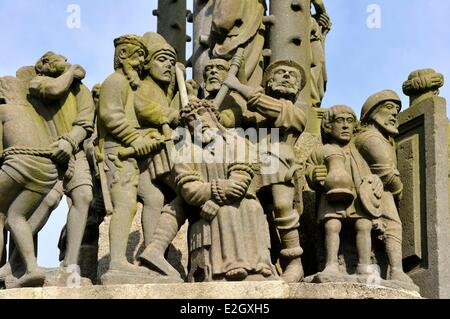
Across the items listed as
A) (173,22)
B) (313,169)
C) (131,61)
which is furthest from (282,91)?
(173,22)

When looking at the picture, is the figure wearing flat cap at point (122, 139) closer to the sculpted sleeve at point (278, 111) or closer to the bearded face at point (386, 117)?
the sculpted sleeve at point (278, 111)

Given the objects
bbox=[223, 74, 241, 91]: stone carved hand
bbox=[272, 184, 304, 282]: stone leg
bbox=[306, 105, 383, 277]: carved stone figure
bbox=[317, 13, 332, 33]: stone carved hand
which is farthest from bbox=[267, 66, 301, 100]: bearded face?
bbox=[317, 13, 332, 33]: stone carved hand

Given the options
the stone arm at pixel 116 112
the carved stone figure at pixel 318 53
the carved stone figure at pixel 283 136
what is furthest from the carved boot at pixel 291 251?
the carved stone figure at pixel 318 53

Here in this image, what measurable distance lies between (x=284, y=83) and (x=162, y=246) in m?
2.28

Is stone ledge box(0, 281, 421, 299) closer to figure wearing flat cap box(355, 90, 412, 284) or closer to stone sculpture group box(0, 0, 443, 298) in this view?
stone sculpture group box(0, 0, 443, 298)

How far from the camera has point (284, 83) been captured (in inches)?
687

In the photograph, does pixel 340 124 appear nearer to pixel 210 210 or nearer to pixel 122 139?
pixel 210 210

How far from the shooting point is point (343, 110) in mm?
17375

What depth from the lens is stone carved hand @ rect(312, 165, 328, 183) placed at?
1709 cm

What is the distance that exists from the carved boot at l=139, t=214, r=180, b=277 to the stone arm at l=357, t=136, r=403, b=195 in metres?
2.20

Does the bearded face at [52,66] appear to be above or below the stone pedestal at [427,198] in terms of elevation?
above

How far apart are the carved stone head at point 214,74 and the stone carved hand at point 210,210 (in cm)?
163

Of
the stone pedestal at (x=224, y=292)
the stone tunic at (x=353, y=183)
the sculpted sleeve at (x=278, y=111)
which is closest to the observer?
the stone pedestal at (x=224, y=292)

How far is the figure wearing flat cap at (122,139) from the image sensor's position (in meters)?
16.9
